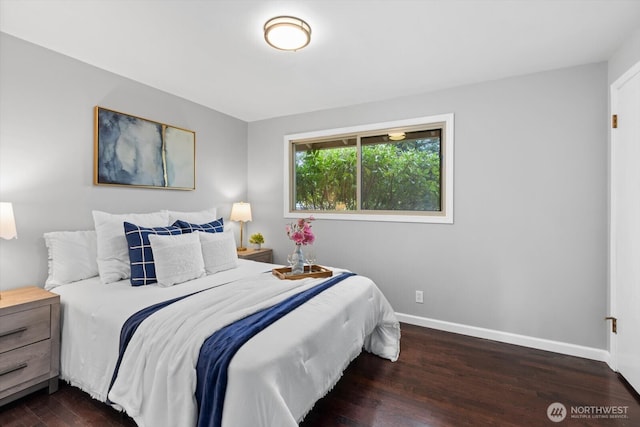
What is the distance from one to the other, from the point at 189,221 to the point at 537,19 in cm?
323

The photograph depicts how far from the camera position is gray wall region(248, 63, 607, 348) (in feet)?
8.38

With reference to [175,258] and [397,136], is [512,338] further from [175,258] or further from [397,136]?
[175,258]

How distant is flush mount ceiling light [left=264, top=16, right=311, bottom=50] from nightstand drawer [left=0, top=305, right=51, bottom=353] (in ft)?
7.58

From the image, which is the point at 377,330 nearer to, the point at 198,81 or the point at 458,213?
the point at 458,213

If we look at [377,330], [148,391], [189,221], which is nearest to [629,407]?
[377,330]

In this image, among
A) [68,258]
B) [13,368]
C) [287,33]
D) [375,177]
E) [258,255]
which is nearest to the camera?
[13,368]

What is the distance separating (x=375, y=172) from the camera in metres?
3.62

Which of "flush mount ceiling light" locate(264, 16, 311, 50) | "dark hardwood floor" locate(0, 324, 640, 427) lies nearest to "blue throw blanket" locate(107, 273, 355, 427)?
"dark hardwood floor" locate(0, 324, 640, 427)

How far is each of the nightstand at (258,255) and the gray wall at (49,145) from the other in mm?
1121

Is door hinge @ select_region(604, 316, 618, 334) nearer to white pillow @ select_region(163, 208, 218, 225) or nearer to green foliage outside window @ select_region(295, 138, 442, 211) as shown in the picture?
green foliage outside window @ select_region(295, 138, 442, 211)

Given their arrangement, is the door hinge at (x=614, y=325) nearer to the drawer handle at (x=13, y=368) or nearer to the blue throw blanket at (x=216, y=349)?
the blue throw blanket at (x=216, y=349)

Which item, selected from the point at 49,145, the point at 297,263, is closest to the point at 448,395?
the point at 297,263

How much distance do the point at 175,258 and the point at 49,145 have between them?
53.3 inches

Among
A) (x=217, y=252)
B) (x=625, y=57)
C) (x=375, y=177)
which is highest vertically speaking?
(x=625, y=57)
